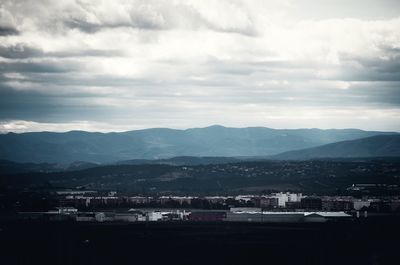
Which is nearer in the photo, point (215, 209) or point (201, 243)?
point (201, 243)

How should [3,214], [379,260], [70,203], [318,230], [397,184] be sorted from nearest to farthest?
[379,260] < [318,230] < [3,214] < [70,203] < [397,184]

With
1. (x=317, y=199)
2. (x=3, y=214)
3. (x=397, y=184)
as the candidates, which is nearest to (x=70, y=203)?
(x=3, y=214)

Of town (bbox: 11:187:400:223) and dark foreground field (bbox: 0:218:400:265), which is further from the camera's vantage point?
town (bbox: 11:187:400:223)

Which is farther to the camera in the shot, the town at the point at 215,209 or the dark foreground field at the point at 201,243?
the town at the point at 215,209

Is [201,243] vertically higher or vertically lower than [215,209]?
lower

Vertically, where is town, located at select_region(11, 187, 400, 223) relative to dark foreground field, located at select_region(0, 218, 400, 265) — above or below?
above

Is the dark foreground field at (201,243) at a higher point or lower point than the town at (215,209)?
lower

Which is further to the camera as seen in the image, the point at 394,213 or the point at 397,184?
the point at 397,184

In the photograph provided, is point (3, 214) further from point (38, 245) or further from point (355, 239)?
point (355, 239)
